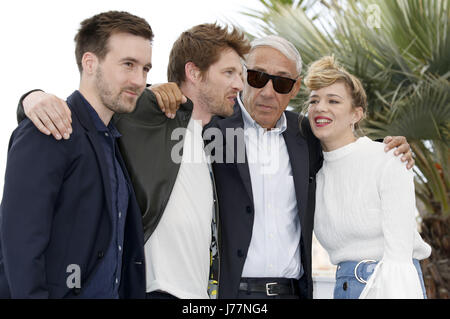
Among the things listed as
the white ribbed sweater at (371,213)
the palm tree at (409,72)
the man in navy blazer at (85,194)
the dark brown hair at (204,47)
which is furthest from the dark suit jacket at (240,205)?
the palm tree at (409,72)

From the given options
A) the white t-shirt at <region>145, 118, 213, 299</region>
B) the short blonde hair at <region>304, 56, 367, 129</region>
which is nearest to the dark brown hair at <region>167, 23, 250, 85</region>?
the short blonde hair at <region>304, 56, 367, 129</region>

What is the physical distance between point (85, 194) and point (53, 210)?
16 cm

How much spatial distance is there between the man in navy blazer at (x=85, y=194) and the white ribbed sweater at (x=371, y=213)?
116 cm

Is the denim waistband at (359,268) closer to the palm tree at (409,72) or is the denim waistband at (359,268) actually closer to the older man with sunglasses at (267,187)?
the older man with sunglasses at (267,187)

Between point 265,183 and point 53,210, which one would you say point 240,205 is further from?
point 53,210

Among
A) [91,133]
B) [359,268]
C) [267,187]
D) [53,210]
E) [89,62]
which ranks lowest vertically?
[359,268]

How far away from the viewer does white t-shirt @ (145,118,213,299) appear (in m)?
2.37

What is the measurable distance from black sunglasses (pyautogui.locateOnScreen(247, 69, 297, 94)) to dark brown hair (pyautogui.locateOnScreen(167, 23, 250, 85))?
153 mm

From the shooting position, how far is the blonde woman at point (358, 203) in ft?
8.68

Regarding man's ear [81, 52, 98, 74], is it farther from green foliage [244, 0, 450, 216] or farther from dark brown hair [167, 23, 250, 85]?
green foliage [244, 0, 450, 216]

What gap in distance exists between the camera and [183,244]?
242 centimetres

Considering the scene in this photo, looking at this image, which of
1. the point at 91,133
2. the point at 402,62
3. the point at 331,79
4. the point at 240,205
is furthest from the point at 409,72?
the point at 91,133

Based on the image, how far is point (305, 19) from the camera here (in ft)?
19.3

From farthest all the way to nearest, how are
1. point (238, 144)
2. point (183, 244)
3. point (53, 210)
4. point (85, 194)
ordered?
point (238, 144) < point (183, 244) < point (85, 194) < point (53, 210)
